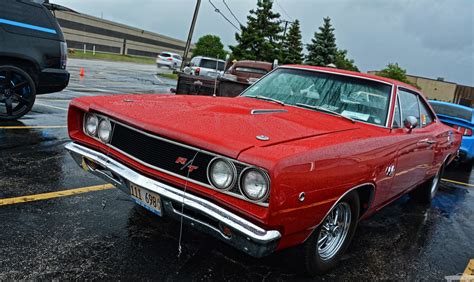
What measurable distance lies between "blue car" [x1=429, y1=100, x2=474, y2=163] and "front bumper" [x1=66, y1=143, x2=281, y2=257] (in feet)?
22.3

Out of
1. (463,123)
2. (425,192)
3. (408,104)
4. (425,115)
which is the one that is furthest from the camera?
(463,123)

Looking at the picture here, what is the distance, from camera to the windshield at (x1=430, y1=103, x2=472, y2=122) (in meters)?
8.09

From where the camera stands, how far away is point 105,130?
3.19 metres

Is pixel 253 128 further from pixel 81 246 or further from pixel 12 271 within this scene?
pixel 12 271

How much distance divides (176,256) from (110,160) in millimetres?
889

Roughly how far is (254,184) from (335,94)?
1.98m

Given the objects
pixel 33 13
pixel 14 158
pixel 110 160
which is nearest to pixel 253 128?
pixel 110 160

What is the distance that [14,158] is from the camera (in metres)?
4.88

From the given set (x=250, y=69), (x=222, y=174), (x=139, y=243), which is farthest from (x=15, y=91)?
(x=250, y=69)

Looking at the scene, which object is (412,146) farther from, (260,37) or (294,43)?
(294,43)

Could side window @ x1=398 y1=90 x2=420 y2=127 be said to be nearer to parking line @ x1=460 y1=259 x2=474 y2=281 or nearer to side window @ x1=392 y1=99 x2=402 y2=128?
side window @ x1=392 y1=99 x2=402 y2=128

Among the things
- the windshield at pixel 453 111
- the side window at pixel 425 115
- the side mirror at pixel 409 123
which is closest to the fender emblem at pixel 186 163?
the side mirror at pixel 409 123

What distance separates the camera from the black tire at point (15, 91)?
6512 mm

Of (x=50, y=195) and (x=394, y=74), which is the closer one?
(x=50, y=195)
